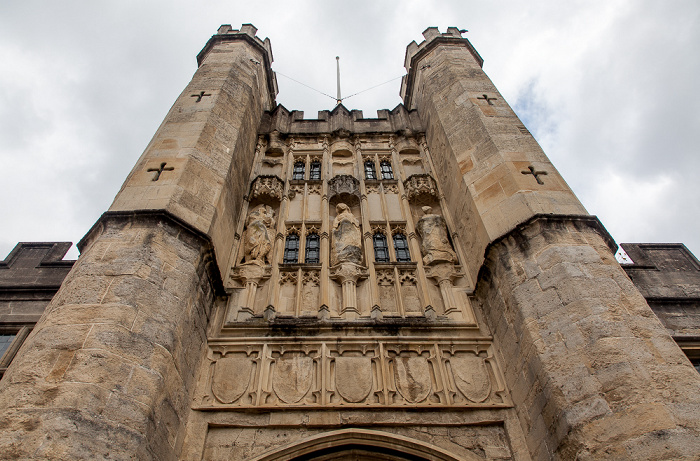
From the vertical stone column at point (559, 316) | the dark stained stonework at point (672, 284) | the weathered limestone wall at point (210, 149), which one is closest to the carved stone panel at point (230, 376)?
the weathered limestone wall at point (210, 149)

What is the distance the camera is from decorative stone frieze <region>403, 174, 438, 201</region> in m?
9.87

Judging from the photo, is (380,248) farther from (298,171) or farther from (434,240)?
(298,171)

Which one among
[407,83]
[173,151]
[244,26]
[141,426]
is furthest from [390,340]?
[244,26]

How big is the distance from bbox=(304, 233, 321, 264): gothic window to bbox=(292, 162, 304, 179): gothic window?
2.52 meters

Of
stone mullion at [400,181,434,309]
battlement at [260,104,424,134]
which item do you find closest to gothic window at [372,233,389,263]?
stone mullion at [400,181,434,309]

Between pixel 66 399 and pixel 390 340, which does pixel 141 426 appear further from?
pixel 390 340

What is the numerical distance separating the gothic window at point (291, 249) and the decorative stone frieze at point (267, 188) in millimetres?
1211

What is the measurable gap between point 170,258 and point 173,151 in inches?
103

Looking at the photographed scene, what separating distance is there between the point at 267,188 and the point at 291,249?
1.79 m

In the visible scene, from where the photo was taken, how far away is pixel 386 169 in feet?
37.8

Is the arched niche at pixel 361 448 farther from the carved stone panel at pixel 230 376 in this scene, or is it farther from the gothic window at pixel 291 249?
the gothic window at pixel 291 249

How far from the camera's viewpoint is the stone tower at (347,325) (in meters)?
4.38

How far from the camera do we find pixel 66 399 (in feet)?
13.6

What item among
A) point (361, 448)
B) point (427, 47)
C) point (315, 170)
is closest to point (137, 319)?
point (361, 448)
